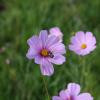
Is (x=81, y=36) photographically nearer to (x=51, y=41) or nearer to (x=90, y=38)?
(x=90, y=38)

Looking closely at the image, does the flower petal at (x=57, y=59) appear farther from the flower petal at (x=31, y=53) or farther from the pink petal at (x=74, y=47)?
the pink petal at (x=74, y=47)

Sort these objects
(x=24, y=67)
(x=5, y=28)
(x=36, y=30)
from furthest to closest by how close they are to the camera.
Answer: (x=5, y=28)
(x=36, y=30)
(x=24, y=67)

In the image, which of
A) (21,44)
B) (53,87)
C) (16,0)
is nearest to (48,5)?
(16,0)

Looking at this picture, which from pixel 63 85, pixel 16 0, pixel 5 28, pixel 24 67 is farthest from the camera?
pixel 16 0

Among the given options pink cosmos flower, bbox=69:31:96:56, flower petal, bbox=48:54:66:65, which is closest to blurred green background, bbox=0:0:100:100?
pink cosmos flower, bbox=69:31:96:56

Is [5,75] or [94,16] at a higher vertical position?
[94,16]

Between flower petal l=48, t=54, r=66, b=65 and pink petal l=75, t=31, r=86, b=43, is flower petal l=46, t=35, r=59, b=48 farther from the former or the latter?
pink petal l=75, t=31, r=86, b=43

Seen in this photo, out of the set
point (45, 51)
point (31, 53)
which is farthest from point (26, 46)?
point (31, 53)

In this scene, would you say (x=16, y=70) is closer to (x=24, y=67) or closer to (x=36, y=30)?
(x=24, y=67)
